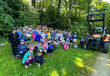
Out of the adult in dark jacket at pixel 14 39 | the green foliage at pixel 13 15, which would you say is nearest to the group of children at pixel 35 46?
the adult in dark jacket at pixel 14 39

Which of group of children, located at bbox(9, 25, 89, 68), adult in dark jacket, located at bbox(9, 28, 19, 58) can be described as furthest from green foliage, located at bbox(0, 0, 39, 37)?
adult in dark jacket, located at bbox(9, 28, 19, 58)

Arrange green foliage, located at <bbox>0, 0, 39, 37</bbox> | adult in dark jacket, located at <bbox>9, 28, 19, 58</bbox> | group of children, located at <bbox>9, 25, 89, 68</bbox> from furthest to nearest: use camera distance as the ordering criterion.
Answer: green foliage, located at <bbox>0, 0, 39, 37</bbox> < adult in dark jacket, located at <bbox>9, 28, 19, 58</bbox> < group of children, located at <bbox>9, 25, 89, 68</bbox>

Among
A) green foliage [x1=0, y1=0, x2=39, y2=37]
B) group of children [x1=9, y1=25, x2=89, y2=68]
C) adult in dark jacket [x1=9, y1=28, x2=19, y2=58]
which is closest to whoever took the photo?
group of children [x1=9, y1=25, x2=89, y2=68]

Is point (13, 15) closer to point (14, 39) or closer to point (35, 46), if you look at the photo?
point (14, 39)

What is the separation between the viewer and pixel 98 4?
21.7 m

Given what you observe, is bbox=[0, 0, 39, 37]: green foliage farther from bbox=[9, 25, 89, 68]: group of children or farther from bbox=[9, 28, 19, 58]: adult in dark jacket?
bbox=[9, 28, 19, 58]: adult in dark jacket

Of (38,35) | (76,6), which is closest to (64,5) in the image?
(76,6)

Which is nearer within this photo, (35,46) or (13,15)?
(35,46)

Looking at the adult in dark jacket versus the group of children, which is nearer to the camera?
the group of children

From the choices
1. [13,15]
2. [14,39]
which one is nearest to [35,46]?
[14,39]

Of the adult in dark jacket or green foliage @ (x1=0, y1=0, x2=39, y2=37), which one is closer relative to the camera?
the adult in dark jacket

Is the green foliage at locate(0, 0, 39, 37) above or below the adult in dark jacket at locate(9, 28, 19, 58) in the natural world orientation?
above

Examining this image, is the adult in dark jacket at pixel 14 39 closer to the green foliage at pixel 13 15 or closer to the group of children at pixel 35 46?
the group of children at pixel 35 46

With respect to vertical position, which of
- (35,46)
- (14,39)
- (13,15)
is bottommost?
(35,46)
